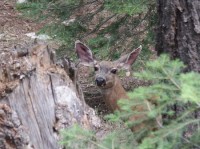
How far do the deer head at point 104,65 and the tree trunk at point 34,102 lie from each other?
124cm

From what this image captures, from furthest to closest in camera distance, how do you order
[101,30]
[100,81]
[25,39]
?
[25,39]
[101,30]
[100,81]

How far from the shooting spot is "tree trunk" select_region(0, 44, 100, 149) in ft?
16.3

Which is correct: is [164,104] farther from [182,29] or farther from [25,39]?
[25,39]

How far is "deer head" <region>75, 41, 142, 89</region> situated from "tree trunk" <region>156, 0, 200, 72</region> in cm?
158

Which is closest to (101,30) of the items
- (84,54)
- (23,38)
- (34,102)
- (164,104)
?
(84,54)

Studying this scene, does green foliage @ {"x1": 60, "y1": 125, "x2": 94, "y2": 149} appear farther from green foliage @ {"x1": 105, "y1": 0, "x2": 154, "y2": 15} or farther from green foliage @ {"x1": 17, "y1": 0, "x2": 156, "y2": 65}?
green foliage @ {"x1": 17, "y1": 0, "x2": 156, "y2": 65}

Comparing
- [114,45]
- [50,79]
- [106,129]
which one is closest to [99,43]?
[114,45]

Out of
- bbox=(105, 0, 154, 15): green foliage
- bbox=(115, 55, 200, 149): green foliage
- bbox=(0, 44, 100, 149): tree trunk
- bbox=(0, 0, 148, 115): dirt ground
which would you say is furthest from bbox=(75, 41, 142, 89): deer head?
bbox=(115, 55, 200, 149): green foliage

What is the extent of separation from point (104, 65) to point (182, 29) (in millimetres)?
1940

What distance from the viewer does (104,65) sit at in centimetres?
671

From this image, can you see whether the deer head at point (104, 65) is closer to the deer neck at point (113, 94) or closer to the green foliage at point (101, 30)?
the deer neck at point (113, 94)

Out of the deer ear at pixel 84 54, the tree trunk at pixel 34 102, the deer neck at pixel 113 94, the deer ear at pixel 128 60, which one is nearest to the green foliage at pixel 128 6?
the deer ear at pixel 128 60

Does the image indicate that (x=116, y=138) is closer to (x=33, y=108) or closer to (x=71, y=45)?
(x=33, y=108)

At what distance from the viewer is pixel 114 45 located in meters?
8.46
